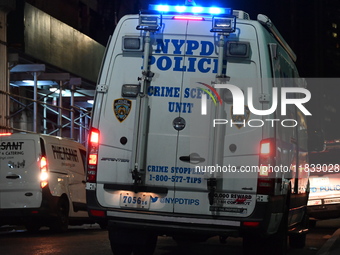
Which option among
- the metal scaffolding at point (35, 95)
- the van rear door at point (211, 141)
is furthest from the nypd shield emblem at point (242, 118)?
the metal scaffolding at point (35, 95)

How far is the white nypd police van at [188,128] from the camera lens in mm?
8438

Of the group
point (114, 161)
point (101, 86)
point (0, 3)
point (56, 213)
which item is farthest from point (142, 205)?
point (0, 3)

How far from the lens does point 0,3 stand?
65.4 feet

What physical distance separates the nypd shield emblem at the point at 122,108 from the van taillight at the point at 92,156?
32 centimetres

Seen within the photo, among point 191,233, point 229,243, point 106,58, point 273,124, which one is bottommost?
point 229,243

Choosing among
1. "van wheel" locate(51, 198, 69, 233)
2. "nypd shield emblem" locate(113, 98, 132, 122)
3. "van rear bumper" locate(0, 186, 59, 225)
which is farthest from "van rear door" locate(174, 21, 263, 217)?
"van wheel" locate(51, 198, 69, 233)

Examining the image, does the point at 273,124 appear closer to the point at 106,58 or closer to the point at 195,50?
the point at 195,50

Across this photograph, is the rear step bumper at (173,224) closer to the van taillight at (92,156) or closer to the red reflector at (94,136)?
the van taillight at (92,156)

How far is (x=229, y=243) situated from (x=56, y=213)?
3.55 metres

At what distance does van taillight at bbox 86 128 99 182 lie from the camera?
28.6ft

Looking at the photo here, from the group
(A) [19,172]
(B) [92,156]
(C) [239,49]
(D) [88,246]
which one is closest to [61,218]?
(A) [19,172]

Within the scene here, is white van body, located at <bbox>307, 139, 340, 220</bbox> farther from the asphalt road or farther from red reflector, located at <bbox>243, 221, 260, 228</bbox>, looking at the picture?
red reflector, located at <bbox>243, 221, 260, 228</bbox>

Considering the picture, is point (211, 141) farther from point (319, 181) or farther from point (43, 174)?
point (319, 181)

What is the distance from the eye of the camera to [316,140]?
11.7m
